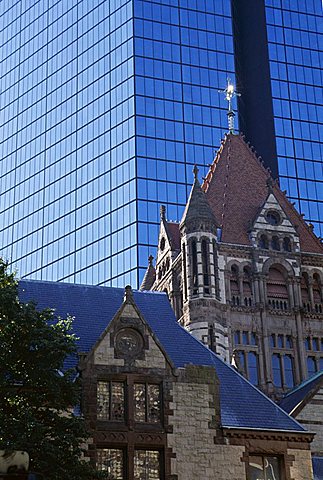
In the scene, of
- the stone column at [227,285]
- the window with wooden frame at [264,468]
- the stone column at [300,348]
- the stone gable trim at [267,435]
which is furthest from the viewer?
the stone column at [227,285]

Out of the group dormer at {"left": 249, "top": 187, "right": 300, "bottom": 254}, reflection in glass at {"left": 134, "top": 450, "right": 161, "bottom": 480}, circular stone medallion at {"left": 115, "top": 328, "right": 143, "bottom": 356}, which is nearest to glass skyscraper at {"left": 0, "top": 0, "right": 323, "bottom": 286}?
dormer at {"left": 249, "top": 187, "right": 300, "bottom": 254}

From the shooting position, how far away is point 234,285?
71938mm

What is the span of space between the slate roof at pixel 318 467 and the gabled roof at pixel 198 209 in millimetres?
31368

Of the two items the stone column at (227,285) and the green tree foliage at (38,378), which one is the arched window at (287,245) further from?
Answer: the green tree foliage at (38,378)

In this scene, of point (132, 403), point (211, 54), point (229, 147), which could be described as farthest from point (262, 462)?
point (211, 54)

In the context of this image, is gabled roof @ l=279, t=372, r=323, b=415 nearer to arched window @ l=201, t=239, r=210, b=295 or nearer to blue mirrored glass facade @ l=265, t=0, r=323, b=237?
arched window @ l=201, t=239, r=210, b=295

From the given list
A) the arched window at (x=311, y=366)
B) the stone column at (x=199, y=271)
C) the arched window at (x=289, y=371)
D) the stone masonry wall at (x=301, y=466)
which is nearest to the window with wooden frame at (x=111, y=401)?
the stone masonry wall at (x=301, y=466)

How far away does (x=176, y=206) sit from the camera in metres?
110

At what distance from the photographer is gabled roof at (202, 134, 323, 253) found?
246ft

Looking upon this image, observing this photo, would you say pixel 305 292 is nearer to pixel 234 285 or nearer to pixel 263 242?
pixel 263 242

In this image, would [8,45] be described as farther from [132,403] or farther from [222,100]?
[132,403]

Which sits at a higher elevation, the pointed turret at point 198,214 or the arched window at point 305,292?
the pointed turret at point 198,214

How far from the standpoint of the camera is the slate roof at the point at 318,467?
40.1 meters

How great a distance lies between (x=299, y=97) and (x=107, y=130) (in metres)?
23.6
